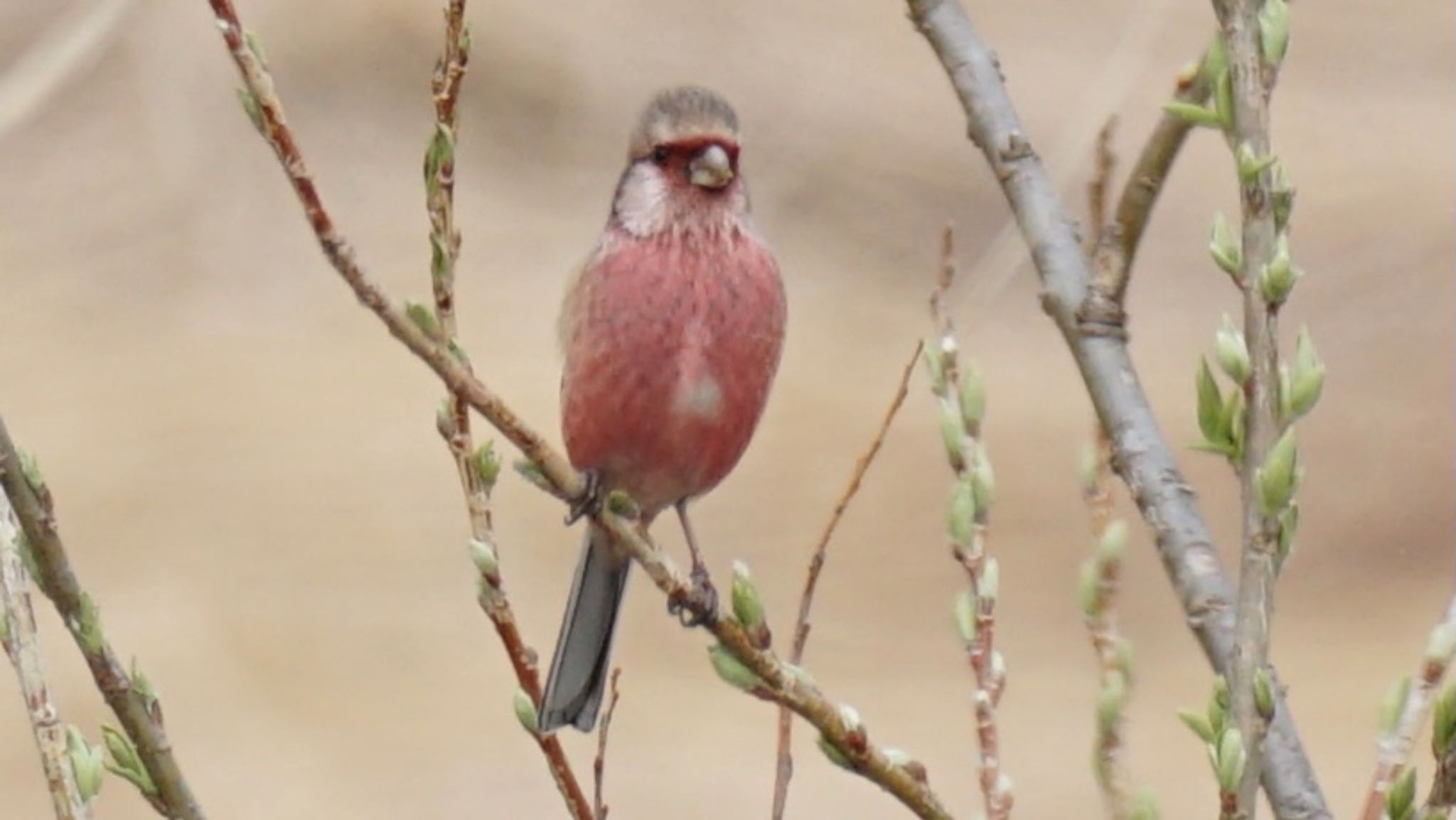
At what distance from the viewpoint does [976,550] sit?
173cm

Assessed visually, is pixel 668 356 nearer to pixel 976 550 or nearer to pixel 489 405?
pixel 976 550

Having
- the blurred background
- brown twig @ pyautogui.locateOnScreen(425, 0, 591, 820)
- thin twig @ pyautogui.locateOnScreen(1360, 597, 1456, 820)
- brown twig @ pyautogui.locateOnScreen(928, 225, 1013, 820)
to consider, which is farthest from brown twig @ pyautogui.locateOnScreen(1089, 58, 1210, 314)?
the blurred background

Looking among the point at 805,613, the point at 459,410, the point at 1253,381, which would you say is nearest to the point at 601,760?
Answer: the point at 805,613

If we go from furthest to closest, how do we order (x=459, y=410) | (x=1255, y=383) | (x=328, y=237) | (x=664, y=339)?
(x=664, y=339)
(x=459, y=410)
(x=328, y=237)
(x=1255, y=383)

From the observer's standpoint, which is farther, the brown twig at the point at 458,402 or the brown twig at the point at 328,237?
the brown twig at the point at 458,402

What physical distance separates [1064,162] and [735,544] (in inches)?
47.0

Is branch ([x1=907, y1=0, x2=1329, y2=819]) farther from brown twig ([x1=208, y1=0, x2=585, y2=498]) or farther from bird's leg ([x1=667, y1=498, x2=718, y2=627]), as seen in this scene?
brown twig ([x1=208, y1=0, x2=585, y2=498])

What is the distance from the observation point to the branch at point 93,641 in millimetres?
1465

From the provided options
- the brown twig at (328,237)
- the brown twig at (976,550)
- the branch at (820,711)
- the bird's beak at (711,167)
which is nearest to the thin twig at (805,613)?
the brown twig at (976,550)

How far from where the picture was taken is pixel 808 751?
5.55 m

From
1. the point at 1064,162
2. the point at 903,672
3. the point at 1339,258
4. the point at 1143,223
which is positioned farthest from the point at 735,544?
the point at 1143,223

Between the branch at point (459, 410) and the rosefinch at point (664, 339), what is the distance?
785mm

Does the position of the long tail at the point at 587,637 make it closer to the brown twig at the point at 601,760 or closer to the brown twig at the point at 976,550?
the brown twig at the point at 601,760

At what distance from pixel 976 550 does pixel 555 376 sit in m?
4.06
